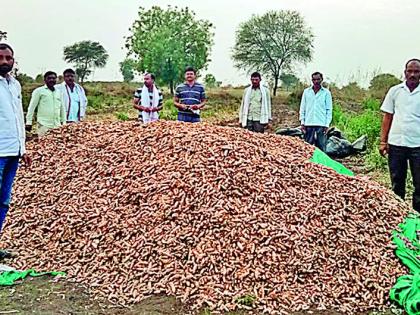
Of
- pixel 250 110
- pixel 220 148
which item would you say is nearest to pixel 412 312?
pixel 220 148

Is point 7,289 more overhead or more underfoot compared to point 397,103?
more underfoot

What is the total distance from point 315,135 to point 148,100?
210 cm

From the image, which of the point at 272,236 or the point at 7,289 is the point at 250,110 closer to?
the point at 272,236

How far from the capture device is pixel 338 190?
413 centimetres

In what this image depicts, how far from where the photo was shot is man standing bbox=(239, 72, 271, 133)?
6.78m

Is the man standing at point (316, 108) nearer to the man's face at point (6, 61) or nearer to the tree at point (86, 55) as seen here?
the man's face at point (6, 61)

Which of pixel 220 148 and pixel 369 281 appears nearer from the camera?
pixel 369 281

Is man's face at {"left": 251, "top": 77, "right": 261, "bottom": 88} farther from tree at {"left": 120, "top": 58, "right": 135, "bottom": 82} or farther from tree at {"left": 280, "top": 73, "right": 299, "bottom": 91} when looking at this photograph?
tree at {"left": 120, "top": 58, "right": 135, "bottom": 82}

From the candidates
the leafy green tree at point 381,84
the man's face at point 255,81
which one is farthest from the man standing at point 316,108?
the leafy green tree at point 381,84

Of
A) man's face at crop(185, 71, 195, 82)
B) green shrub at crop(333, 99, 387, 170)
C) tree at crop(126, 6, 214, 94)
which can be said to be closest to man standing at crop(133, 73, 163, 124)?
man's face at crop(185, 71, 195, 82)

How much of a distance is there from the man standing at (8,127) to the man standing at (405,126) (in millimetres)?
3040

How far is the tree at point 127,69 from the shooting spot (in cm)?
3916

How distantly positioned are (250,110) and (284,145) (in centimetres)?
128

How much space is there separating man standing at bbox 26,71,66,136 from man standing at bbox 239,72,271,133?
7.40 feet
